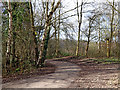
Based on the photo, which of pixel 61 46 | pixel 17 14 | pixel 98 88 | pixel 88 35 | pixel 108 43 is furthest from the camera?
pixel 61 46

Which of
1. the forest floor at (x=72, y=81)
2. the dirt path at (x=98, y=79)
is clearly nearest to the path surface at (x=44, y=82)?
the forest floor at (x=72, y=81)

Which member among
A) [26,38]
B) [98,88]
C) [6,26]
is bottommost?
[98,88]

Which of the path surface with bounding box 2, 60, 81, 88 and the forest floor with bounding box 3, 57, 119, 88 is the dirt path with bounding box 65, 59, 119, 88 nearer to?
the forest floor with bounding box 3, 57, 119, 88

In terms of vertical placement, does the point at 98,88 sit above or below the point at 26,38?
below

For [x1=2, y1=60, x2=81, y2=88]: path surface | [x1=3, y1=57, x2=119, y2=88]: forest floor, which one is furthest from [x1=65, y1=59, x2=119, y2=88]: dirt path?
[x1=2, y1=60, x2=81, y2=88]: path surface

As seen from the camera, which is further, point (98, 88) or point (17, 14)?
point (17, 14)

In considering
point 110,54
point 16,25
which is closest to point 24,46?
point 16,25

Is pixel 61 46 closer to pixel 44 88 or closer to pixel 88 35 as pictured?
pixel 88 35

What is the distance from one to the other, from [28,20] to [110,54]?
35.9 ft

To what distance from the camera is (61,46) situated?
22.7m

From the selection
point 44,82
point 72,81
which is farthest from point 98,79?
point 44,82

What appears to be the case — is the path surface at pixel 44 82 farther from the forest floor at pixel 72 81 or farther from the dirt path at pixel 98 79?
the dirt path at pixel 98 79

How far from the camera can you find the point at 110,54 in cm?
1623

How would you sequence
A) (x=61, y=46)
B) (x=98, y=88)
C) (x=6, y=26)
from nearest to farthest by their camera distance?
(x=98, y=88)
(x=6, y=26)
(x=61, y=46)
